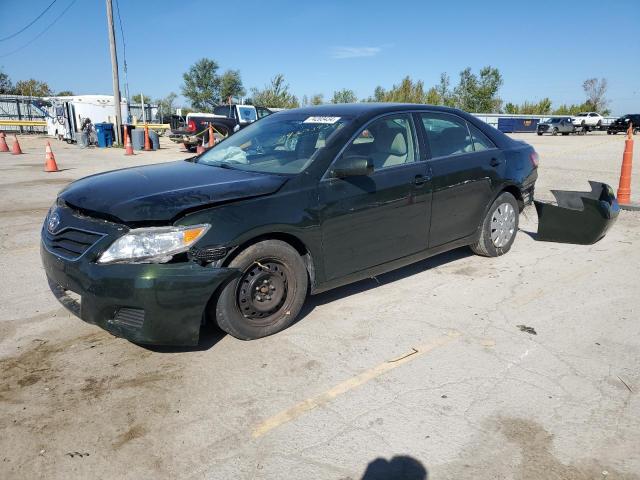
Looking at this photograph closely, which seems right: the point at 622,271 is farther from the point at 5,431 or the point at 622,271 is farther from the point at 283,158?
the point at 5,431

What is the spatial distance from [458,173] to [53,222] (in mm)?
3408

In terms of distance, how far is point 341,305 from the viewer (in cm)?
418

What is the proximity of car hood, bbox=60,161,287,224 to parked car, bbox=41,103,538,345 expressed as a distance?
0.01 metres

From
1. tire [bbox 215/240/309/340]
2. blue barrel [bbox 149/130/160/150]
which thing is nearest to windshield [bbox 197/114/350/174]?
tire [bbox 215/240/309/340]

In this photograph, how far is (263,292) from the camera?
3.48 meters

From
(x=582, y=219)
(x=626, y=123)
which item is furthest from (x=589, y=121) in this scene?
(x=582, y=219)

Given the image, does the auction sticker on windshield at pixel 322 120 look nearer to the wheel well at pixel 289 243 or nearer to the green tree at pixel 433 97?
the wheel well at pixel 289 243

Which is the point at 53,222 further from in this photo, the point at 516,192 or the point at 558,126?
the point at 558,126

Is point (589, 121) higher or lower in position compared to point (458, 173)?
higher

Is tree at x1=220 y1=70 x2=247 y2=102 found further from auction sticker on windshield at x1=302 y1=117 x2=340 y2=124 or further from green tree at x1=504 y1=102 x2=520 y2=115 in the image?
auction sticker on windshield at x1=302 y1=117 x2=340 y2=124

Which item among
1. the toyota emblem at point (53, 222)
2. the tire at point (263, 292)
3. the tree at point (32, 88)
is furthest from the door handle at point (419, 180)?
the tree at point (32, 88)

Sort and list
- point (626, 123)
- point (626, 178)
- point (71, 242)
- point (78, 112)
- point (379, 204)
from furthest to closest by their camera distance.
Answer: point (626, 123) < point (78, 112) < point (626, 178) < point (379, 204) < point (71, 242)

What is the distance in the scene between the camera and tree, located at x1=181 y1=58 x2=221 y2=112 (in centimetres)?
7262

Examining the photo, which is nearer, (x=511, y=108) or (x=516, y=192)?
(x=516, y=192)
